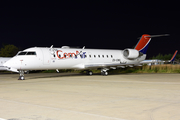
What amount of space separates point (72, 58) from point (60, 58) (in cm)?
142

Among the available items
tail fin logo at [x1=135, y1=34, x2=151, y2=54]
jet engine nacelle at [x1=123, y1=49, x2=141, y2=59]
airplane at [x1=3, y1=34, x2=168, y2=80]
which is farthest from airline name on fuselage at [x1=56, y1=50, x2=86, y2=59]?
tail fin logo at [x1=135, y1=34, x2=151, y2=54]

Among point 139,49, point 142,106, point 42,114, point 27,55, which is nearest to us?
point 42,114

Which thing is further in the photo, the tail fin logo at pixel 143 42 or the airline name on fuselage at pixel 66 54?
A: the tail fin logo at pixel 143 42

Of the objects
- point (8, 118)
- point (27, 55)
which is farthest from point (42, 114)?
point (27, 55)

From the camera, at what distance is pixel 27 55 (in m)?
19.0

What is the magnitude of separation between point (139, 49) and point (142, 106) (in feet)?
71.2

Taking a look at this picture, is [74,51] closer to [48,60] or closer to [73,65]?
[73,65]

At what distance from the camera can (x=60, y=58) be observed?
20.9 metres

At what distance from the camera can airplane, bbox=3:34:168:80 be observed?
18.7 metres

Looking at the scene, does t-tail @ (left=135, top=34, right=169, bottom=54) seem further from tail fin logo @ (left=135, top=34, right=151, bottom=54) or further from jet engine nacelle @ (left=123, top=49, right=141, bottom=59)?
jet engine nacelle @ (left=123, top=49, right=141, bottom=59)

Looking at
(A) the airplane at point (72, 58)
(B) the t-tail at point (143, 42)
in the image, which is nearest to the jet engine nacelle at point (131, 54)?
(A) the airplane at point (72, 58)

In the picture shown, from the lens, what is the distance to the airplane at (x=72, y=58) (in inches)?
735

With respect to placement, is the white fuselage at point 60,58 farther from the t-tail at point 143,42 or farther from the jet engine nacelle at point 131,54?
the t-tail at point 143,42

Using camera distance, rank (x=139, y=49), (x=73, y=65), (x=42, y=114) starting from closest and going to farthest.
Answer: (x=42, y=114), (x=73, y=65), (x=139, y=49)
